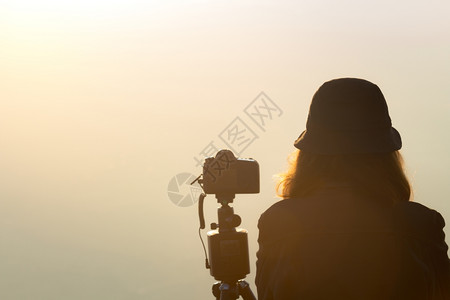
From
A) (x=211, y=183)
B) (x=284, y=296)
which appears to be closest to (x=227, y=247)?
(x=211, y=183)

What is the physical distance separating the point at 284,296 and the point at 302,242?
0.16m

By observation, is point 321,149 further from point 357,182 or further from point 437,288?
point 437,288

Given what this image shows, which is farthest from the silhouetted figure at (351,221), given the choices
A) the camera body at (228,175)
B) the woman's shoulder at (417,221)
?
the camera body at (228,175)

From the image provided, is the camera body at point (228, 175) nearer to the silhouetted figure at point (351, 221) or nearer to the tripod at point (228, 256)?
the tripod at point (228, 256)

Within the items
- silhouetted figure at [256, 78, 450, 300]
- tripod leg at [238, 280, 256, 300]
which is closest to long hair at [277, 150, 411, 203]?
silhouetted figure at [256, 78, 450, 300]

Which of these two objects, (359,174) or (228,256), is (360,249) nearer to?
(359,174)

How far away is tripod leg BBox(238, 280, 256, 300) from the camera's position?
282cm

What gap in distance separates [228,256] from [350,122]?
145 centimetres

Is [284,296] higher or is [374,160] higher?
[374,160]

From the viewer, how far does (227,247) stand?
2797 millimetres

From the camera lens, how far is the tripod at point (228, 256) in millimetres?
2787

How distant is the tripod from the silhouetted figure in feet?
3.88

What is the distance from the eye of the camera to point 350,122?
5.01ft

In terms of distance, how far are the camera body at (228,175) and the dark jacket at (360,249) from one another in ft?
4.21
